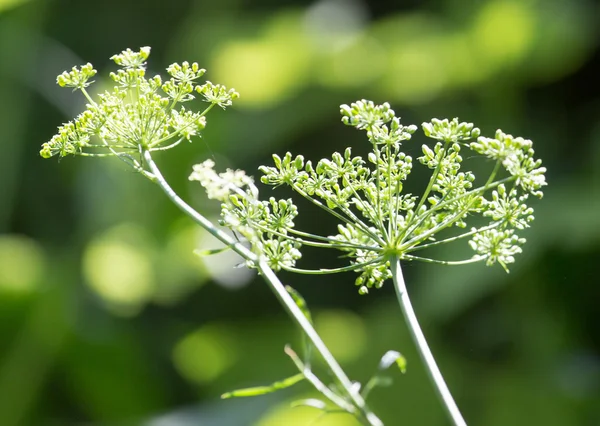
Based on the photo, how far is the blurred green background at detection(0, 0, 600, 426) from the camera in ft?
13.2

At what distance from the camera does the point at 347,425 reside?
3895 mm

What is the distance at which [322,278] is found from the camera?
5016 mm

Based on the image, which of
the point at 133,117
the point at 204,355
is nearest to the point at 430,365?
the point at 133,117

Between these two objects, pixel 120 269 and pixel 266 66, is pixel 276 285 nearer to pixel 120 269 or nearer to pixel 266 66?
pixel 120 269

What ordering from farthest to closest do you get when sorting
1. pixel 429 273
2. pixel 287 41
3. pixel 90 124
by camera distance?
pixel 287 41 < pixel 429 273 < pixel 90 124

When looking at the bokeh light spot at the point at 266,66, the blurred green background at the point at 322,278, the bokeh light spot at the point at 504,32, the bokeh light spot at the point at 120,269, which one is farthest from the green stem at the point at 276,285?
the bokeh light spot at the point at 266,66

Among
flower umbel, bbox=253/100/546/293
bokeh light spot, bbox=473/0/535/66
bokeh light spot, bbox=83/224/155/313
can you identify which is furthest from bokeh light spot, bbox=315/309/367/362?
flower umbel, bbox=253/100/546/293

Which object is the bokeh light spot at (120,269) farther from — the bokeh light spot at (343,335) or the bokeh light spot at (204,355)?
the bokeh light spot at (343,335)

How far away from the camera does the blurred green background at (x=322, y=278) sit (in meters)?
4.03
